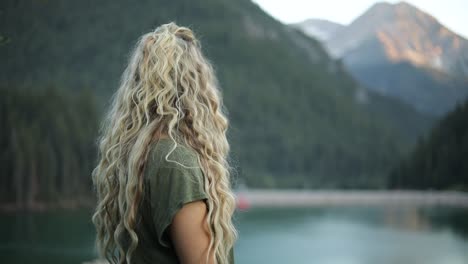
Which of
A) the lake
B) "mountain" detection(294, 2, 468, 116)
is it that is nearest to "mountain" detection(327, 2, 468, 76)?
"mountain" detection(294, 2, 468, 116)

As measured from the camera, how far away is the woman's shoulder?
6.93 ft

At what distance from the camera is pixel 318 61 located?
536 ft

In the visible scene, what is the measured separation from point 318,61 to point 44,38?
5594cm

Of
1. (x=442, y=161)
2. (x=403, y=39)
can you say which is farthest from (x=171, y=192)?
(x=403, y=39)

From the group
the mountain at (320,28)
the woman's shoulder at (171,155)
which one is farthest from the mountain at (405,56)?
the woman's shoulder at (171,155)

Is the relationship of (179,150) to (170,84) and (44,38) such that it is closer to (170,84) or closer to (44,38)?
(170,84)

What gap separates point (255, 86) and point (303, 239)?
98.8 meters

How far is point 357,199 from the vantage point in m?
88.9

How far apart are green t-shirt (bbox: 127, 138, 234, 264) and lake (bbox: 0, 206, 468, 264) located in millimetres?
24698

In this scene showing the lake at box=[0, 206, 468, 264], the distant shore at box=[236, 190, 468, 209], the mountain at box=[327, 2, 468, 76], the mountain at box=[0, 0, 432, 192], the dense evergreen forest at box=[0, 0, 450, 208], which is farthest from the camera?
the mountain at box=[0, 0, 432, 192]

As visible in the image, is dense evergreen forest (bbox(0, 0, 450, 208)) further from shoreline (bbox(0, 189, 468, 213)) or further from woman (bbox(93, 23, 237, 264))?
woman (bbox(93, 23, 237, 264))

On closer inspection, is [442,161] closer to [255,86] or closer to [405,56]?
[255,86]

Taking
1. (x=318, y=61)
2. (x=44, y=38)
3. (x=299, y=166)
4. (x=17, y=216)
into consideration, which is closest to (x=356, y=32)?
Answer: (x=318, y=61)

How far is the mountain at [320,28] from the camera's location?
143500 mm
